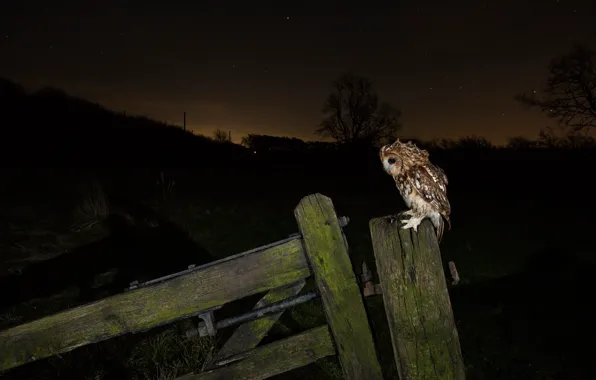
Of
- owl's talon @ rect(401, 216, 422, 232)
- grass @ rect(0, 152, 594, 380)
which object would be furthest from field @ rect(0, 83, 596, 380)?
owl's talon @ rect(401, 216, 422, 232)

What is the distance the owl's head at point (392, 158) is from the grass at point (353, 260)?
3.43 m

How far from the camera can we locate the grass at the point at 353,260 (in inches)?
217

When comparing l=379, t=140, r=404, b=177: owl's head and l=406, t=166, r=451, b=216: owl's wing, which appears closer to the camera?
l=406, t=166, r=451, b=216: owl's wing

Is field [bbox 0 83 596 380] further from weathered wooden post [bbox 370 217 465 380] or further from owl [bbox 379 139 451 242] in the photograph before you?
owl [bbox 379 139 451 242]

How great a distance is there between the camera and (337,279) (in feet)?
7.27

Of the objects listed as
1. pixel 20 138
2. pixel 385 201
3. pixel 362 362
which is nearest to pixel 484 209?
pixel 385 201

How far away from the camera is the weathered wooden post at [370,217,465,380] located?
6.78 feet

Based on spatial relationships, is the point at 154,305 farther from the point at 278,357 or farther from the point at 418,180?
the point at 418,180

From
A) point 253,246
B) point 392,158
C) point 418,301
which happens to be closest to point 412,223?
point 418,301

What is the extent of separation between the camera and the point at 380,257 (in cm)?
212

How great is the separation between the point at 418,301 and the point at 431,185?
26.7 inches

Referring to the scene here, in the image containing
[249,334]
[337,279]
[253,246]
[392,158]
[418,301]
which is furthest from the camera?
[253,246]

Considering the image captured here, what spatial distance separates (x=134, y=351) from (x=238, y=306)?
1.99 m

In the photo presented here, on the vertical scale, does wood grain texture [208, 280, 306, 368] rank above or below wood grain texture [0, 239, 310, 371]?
below
